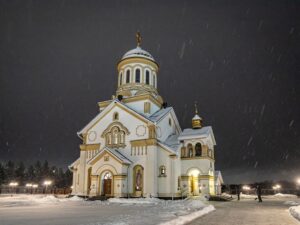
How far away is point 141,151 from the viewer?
2995cm

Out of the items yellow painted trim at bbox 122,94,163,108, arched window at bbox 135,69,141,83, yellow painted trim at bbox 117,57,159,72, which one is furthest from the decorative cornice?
yellow painted trim at bbox 117,57,159,72

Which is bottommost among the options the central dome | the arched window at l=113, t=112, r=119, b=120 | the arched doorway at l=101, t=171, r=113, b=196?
the arched doorway at l=101, t=171, r=113, b=196

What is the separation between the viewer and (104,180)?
30281 millimetres

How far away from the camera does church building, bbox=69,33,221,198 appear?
29.0 meters

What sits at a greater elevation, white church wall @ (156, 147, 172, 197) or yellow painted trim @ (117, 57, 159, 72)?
yellow painted trim @ (117, 57, 159, 72)

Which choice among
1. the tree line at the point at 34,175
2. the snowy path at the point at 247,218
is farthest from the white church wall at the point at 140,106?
the tree line at the point at 34,175

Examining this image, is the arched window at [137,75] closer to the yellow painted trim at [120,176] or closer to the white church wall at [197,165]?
the white church wall at [197,165]

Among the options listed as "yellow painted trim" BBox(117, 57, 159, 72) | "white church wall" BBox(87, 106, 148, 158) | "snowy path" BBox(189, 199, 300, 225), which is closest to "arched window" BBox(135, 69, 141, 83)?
"yellow painted trim" BBox(117, 57, 159, 72)

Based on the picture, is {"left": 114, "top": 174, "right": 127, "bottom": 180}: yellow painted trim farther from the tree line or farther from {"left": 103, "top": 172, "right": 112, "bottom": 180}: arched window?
the tree line

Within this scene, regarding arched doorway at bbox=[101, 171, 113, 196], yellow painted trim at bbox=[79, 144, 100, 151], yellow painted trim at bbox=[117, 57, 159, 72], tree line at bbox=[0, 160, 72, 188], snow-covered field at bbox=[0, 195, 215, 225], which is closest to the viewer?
snow-covered field at bbox=[0, 195, 215, 225]

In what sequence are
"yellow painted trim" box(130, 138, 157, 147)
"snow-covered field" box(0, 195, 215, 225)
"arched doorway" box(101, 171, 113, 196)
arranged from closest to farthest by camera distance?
"snow-covered field" box(0, 195, 215, 225) < "yellow painted trim" box(130, 138, 157, 147) < "arched doorway" box(101, 171, 113, 196)

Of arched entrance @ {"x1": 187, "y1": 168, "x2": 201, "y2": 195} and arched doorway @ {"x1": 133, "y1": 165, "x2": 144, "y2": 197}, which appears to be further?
arched entrance @ {"x1": 187, "y1": 168, "x2": 201, "y2": 195}

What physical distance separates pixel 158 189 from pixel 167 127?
8284mm

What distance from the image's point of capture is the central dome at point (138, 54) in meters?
37.8
